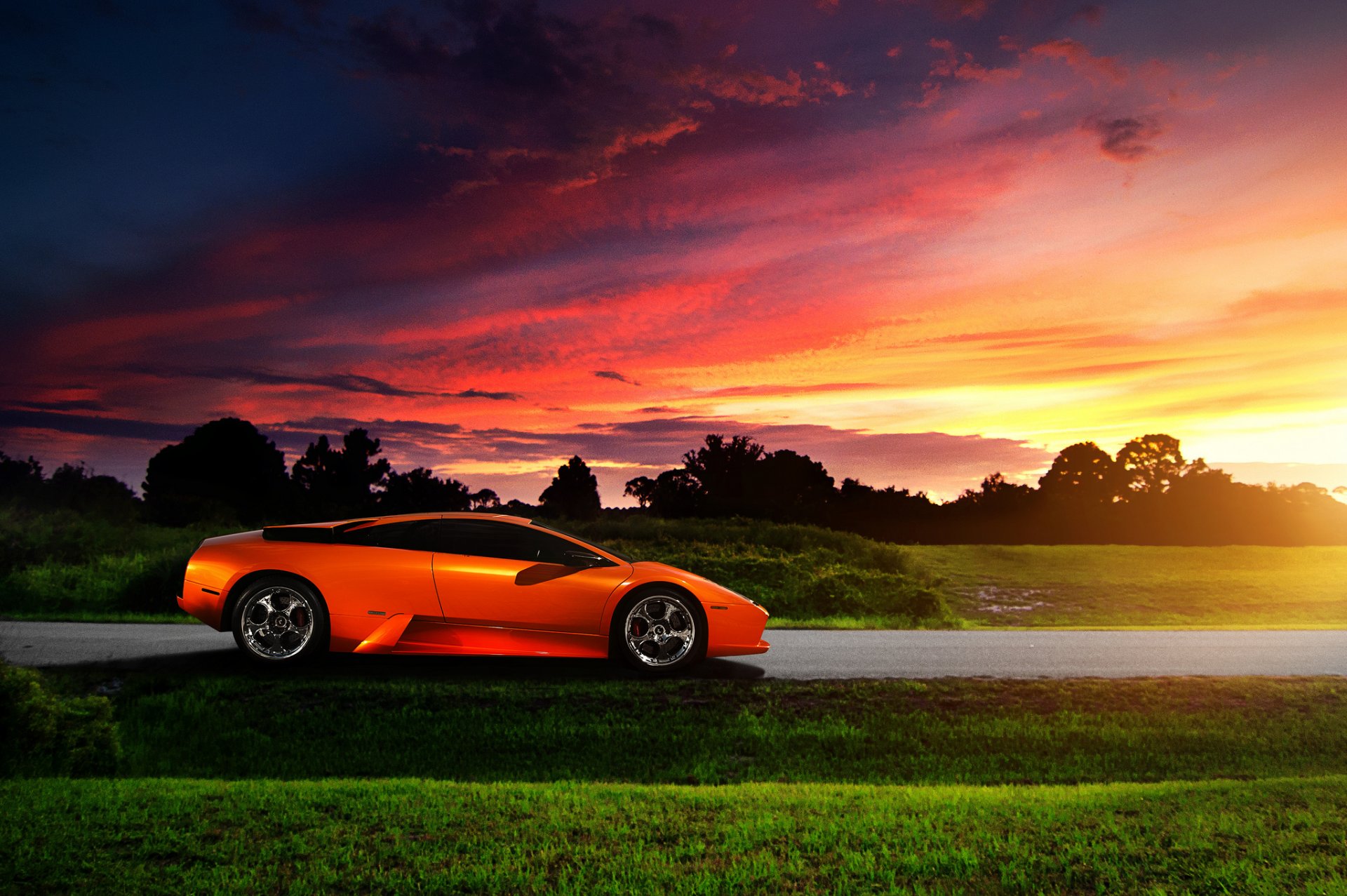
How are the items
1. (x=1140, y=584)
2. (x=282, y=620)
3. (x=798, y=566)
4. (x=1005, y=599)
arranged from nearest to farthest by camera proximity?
(x=282, y=620) < (x=798, y=566) < (x=1005, y=599) < (x=1140, y=584)

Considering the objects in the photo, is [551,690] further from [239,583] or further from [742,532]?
[742,532]

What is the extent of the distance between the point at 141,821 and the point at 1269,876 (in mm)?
7155

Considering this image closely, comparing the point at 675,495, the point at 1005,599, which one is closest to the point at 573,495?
the point at 675,495

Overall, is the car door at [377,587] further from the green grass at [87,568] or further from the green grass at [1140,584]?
the green grass at [1140,584]

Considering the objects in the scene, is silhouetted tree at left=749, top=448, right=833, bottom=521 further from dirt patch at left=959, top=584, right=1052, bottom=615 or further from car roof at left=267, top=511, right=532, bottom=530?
car roof at left=267, top=511, right=532, bottom=530

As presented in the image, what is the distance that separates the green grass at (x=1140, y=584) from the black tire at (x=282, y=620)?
2015 cm

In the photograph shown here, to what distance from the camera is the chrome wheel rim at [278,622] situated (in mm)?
8305

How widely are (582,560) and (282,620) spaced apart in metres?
2.61

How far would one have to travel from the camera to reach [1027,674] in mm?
11211

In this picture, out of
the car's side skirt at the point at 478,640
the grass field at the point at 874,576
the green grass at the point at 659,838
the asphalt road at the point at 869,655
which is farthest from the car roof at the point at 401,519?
the grass field at the point at 874,576

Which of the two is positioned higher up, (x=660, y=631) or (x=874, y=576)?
(x=874, y=576)

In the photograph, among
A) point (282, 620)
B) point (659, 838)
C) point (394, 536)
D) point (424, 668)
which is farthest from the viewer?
point (424, 668)

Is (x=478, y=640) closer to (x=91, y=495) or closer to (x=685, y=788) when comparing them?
(x=685, y=788)

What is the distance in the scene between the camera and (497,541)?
8.48 metres
